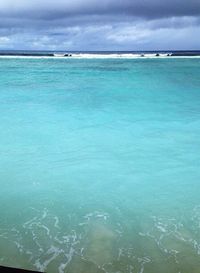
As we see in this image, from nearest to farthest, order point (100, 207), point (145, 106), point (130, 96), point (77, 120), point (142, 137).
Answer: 1. point (100, 207)
2. point (142, 137)
3. point (77, 120)
4. point (145, 106)
5. point (130, 96)

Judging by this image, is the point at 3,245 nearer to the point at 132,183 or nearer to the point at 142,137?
the point at 132,183

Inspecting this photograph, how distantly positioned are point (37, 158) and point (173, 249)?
386 centimetres

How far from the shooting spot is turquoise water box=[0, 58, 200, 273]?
3717 millimetres

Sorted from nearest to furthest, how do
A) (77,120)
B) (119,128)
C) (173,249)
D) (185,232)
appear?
(173,249), (185,232), (119,128), (77,120)

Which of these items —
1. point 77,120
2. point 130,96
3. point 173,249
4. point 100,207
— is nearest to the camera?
point 173,249

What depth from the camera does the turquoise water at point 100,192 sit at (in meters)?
3.72

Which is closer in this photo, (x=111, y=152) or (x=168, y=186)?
(x=168, y=186)

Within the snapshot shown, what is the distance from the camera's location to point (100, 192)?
5426 millimetres

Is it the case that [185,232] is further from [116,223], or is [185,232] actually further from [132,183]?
[132,183]

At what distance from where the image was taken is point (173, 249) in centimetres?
383

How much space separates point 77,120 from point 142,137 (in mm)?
2738

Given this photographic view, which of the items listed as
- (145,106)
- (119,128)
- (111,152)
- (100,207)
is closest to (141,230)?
(100,207)

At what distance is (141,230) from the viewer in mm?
4254

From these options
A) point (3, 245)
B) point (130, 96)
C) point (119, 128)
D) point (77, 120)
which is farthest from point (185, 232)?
point (130, 96)
